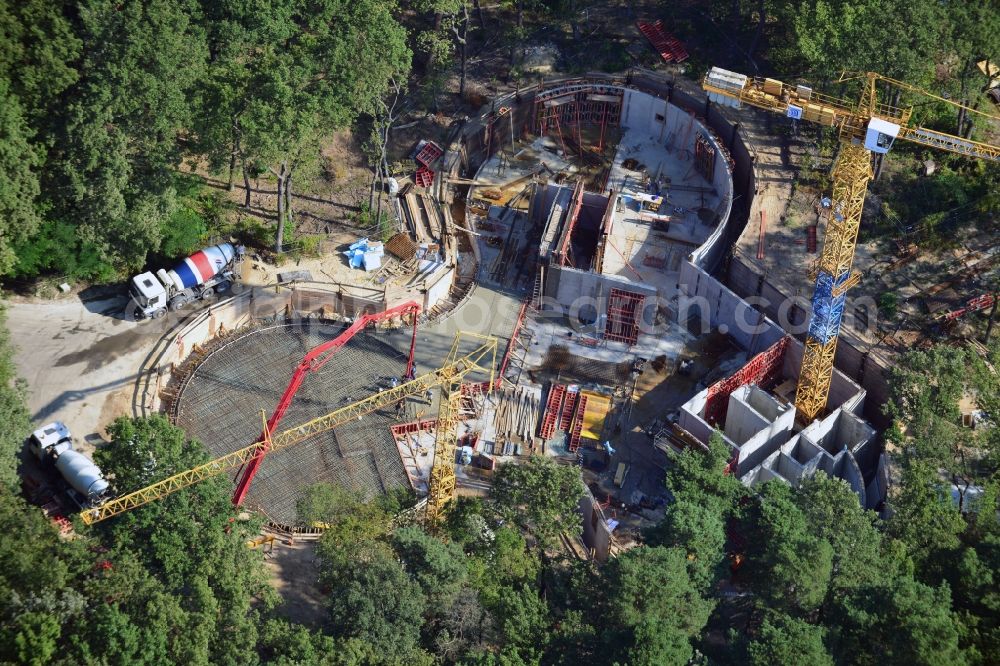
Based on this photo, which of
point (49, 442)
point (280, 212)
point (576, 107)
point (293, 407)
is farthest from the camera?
point (576, 107)

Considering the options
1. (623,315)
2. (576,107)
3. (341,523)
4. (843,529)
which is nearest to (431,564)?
(341,523)

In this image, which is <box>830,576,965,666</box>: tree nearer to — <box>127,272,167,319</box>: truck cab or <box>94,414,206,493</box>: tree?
<box>94,414,206,493</box>: tree

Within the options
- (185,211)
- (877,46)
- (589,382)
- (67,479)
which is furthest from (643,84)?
(67,479)

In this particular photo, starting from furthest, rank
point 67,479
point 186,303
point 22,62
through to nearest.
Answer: point 186,303 < point 22,62 < point 67,479

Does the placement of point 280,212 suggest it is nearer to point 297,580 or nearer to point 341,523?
point 341,523

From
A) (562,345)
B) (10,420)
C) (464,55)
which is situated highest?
(464,55)

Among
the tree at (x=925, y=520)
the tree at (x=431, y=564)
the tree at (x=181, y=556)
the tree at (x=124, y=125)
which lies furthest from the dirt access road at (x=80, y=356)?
the tree at (x=925, y=520)

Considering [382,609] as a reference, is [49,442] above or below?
above

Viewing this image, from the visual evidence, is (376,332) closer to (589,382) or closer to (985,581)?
(589,382)
